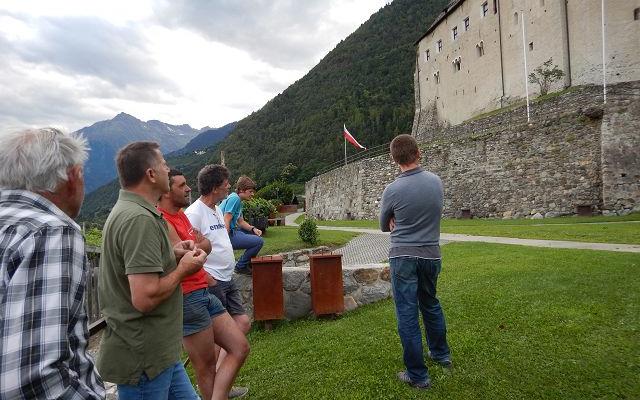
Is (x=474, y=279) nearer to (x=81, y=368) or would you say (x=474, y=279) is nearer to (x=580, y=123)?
(x=81, y=368)

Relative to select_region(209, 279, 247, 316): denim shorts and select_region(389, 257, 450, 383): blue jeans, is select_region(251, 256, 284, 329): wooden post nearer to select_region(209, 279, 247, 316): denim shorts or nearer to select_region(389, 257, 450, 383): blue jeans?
select_region(209, 279, 247, 316): denim shorts

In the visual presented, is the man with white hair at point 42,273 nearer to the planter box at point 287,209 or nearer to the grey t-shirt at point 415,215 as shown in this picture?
the grey t-shirt at point 415,215

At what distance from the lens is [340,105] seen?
8344cm

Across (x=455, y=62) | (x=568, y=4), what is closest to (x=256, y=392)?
(x=568, y=4)

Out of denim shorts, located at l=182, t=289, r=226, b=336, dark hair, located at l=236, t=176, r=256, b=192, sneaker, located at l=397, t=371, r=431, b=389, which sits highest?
dark hair, located at l=236, t=176, r=256, b=192

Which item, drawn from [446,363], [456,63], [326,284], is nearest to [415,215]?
[446,363]

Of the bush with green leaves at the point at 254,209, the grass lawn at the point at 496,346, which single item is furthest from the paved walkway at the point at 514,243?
the bush with green leaves at the point at 254,209

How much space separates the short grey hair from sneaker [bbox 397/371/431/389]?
120 inches

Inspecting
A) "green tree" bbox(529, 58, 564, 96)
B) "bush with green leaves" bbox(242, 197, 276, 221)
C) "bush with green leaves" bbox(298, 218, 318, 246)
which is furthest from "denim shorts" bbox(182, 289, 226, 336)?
"green tree" bbox(529, 58, 564, 96)

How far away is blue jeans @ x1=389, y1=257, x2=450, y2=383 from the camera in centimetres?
338

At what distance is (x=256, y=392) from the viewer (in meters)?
3.81

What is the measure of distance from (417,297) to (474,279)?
3.60 m

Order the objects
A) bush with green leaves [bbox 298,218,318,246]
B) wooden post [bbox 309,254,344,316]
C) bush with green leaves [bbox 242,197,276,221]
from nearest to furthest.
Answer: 1. wooden post [bbox 309,254,344,316]
2. bush with green leaves [bbox 298,218,318,246]
3. bush with green leaves [bbox 242,197,276,221]

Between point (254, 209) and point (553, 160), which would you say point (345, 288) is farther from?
point (553, 160)
